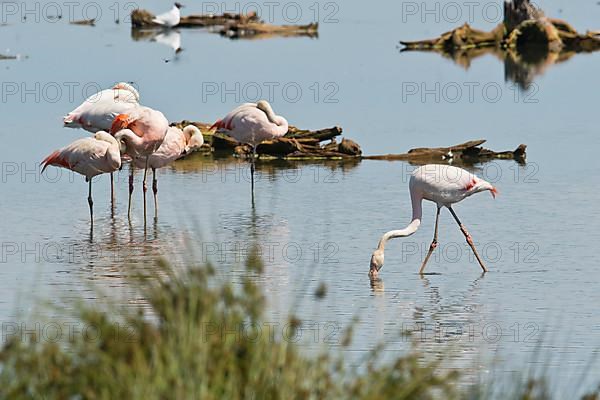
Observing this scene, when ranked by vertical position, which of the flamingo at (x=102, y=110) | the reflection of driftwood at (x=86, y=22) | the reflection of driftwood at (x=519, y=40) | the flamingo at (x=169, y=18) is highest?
the reflection of driftwood at (x=86, y=22)

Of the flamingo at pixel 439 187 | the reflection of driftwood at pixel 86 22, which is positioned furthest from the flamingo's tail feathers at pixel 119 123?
the reflection of driftwood at pixel 86 22

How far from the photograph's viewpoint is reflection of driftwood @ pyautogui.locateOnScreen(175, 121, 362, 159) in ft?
61.5

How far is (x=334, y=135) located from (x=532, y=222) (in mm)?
5667

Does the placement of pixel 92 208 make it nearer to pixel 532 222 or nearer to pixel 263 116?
pixel 263 116

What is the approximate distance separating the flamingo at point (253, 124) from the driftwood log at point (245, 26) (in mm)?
26438

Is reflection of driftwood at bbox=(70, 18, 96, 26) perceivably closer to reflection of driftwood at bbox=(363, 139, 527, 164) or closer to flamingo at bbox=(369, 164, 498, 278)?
reflection of driftwood at bbox=(363, 139, 527, 164)

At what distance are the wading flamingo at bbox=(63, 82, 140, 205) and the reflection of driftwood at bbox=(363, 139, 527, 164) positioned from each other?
3.57 meters

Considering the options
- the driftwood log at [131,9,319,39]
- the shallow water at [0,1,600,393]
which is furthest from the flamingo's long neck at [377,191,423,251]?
the driftwood log at [131,9,319,39]

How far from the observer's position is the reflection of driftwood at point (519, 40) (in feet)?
121

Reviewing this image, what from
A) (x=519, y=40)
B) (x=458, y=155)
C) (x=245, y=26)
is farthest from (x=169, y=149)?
(x=245, y=26)

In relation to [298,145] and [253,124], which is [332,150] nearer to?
[298,145]

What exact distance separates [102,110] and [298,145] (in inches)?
124

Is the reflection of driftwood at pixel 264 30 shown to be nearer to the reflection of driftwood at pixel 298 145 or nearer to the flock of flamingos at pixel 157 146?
the reflection of driftwood at pixel 298 145

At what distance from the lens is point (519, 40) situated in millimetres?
37594
